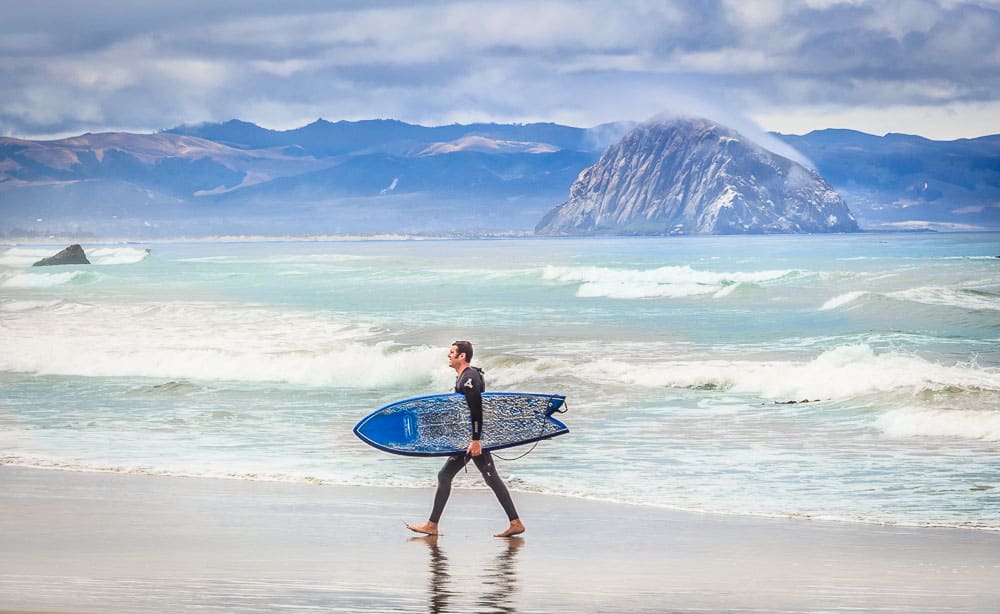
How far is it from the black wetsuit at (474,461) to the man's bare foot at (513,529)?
0.12ft

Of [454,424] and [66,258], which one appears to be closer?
[454,424]

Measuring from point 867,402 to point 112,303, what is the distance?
138 feet

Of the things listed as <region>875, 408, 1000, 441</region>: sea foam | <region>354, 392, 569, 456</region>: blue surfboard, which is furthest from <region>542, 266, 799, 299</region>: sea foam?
<region>354, 392, 569, 456</region>: blue surfboard

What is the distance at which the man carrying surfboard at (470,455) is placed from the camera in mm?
8773

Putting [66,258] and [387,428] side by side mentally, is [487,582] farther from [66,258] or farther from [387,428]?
[66,258]

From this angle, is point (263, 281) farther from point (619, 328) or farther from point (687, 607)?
point (687, 607)

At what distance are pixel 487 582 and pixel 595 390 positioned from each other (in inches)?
543

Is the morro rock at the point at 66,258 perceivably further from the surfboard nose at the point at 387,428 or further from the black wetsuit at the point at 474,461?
the black wetsuit at the point at 474,461

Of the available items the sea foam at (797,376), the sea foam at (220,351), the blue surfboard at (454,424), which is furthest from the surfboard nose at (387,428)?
the sea foam at (220,351)

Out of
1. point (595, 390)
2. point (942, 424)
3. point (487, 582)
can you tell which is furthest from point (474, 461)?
point (595, 390)

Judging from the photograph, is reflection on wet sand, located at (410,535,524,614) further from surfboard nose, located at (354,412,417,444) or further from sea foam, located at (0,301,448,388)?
sea foam, located at (0,301,448,388)

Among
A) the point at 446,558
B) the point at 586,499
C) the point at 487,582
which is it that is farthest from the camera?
the point at 586,499

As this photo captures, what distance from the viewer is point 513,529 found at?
9055mm

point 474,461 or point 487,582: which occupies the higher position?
point 474,461
